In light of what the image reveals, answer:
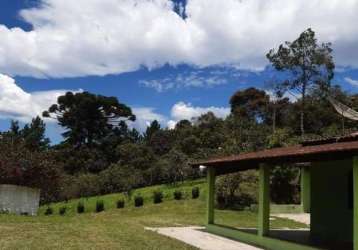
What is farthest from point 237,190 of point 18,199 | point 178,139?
point 178,139

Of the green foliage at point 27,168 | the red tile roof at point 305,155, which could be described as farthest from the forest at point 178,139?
the red tile roof at point 305,155

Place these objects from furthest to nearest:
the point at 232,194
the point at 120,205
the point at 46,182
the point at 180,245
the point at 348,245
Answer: the point at 120,205, the point at 232,194, the point at 46,182, the point at 348,245, the point at 180,245

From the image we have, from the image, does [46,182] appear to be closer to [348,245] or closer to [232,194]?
[232,194]

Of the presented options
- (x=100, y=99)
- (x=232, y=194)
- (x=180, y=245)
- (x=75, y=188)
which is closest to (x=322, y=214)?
(x=180, y=245)

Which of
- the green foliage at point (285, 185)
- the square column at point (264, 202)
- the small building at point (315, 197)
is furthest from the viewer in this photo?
the green foliage at point (285, 185)

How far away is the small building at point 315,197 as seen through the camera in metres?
13.0

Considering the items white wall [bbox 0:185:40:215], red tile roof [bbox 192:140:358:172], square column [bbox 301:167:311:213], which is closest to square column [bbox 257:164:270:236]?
red tile roof [bbox 192:140:358:172]

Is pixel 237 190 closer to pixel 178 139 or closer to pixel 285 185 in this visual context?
pixel 285 185

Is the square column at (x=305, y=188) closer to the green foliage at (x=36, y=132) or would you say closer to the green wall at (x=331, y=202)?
the green wall at (x=331, y=202)

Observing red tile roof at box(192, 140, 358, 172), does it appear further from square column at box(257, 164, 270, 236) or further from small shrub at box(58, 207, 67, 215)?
small shrub at box(58, 207, 67, 215)

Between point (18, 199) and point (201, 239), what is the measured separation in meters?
9.80

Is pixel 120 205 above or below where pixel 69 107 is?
below

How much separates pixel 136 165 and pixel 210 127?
8953mm

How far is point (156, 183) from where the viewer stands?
158ft
